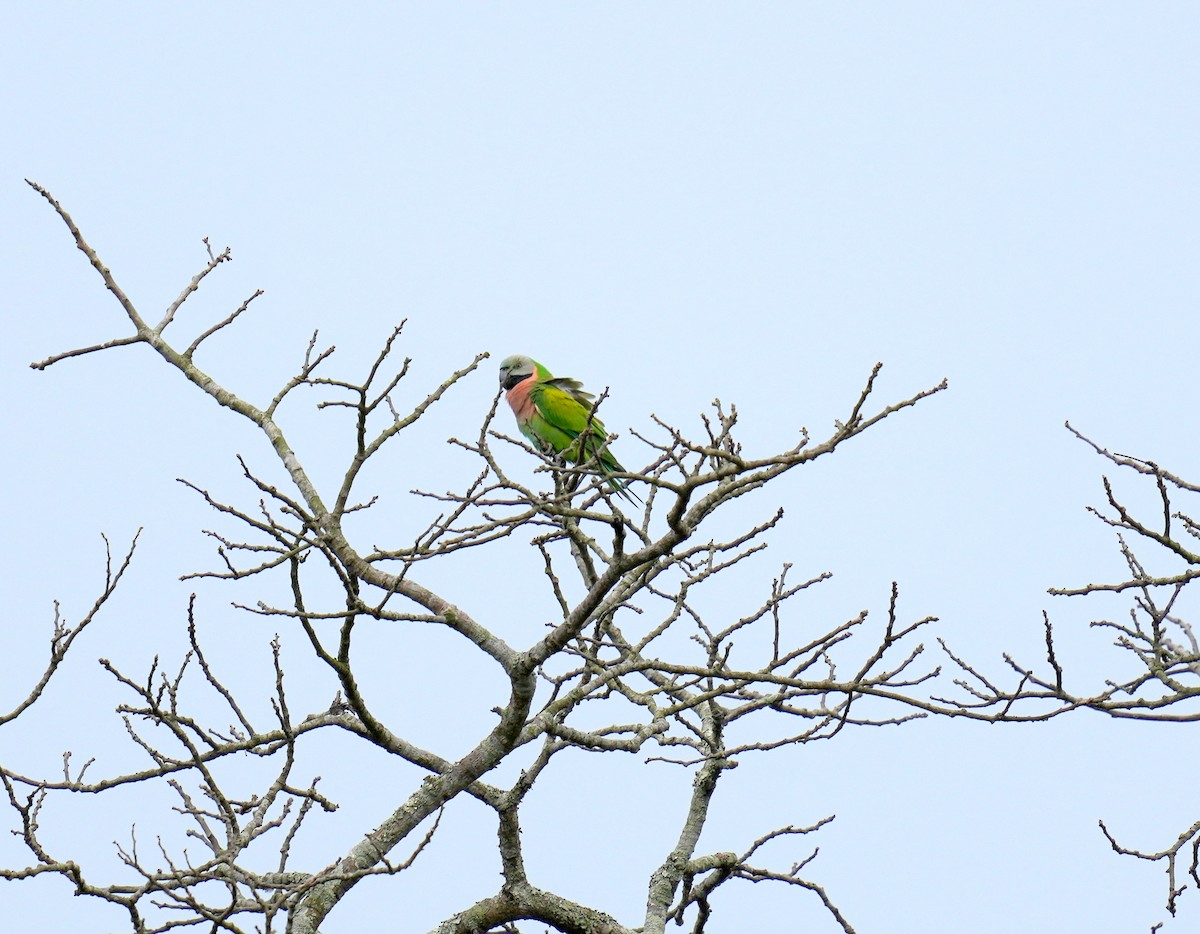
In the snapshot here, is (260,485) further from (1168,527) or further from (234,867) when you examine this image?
(1168,527)

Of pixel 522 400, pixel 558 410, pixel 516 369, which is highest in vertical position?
pixel 516 369

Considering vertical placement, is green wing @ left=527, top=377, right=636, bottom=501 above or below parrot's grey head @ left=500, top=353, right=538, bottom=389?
below

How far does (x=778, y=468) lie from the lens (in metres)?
2.79

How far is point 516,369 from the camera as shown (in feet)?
29.9

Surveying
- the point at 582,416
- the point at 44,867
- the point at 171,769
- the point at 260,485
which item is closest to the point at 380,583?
the point at 260,485

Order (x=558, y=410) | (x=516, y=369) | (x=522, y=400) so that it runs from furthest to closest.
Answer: (x=516, y=369) → (x=522, y=400) → (x=558, y=410)

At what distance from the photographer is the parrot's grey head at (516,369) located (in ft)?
29.5

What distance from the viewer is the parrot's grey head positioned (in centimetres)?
898

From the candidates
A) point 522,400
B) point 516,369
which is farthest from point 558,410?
point 516,369

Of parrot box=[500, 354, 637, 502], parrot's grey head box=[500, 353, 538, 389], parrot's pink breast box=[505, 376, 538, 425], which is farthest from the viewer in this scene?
parrot's grey head box=[500, 353, 538, 389]

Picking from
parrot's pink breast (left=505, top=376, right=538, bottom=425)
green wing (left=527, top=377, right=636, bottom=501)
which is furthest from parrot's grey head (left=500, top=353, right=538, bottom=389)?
green wing (left=527, top=377, right=636, bottom=501)

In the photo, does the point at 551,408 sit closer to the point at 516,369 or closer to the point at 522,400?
the point at 522,400

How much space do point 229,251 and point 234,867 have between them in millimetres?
2153

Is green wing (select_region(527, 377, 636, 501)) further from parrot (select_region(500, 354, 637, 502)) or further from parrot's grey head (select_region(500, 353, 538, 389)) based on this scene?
parrot's grey head (select_region(500, 353, 538, 389))
